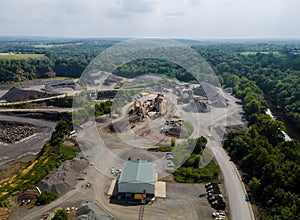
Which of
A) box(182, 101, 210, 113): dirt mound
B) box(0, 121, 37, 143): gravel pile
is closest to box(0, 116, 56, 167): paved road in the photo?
box(0, 121, 37, 143): gravel pile

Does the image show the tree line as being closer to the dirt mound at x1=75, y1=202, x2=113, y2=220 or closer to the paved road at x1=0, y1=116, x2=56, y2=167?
the dirt mound at x1=75, y1=202, x2=113, y2=220

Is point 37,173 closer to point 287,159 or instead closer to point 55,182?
point 55,182

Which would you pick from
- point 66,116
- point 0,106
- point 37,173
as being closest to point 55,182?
point 37,173

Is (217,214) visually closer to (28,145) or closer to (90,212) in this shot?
(90,212)

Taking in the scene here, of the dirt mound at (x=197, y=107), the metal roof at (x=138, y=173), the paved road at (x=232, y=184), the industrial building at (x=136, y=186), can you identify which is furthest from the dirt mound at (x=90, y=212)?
the dirt mound at (x=197, y=107)

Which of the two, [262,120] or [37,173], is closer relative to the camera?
[37,173]
